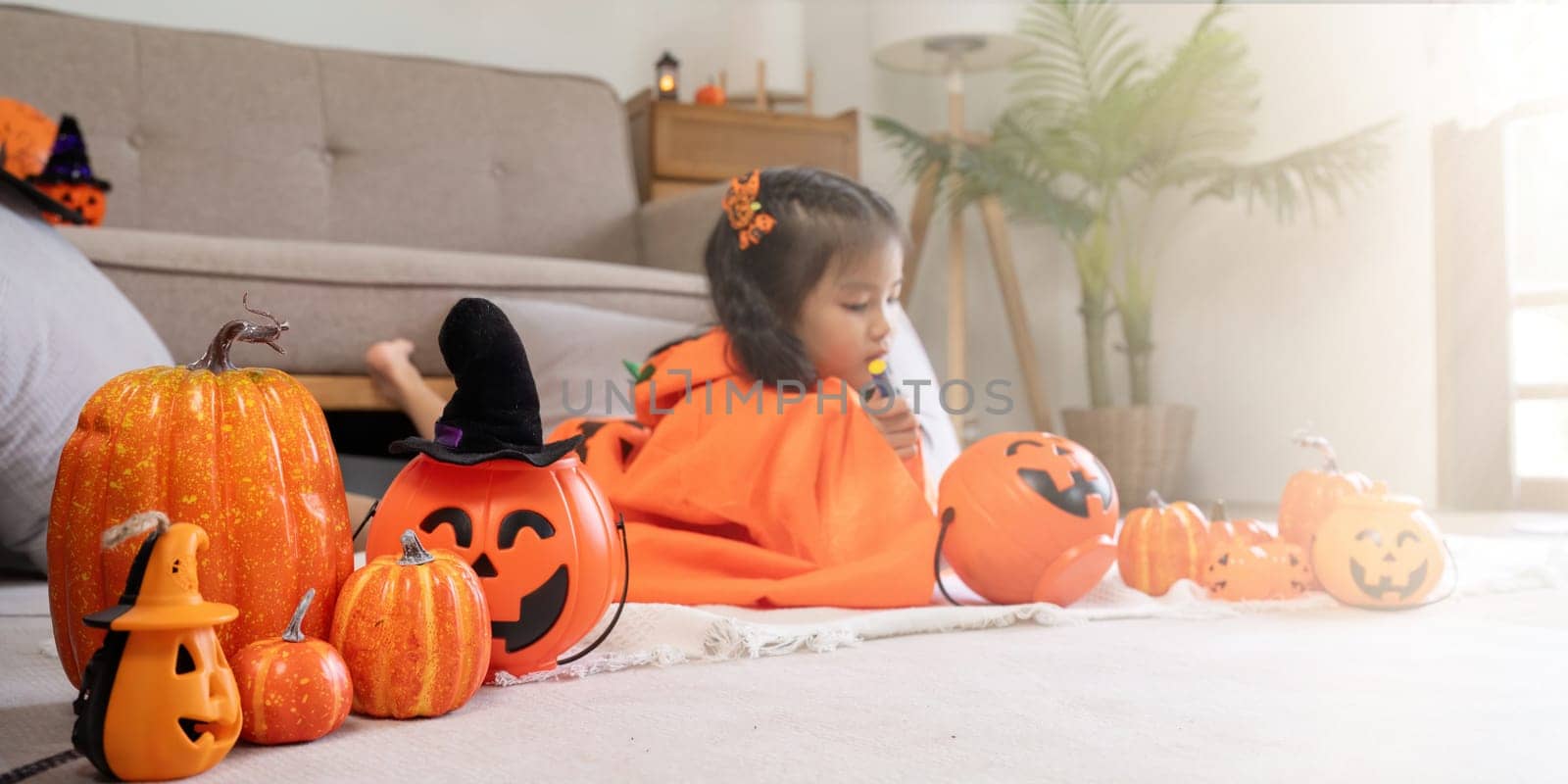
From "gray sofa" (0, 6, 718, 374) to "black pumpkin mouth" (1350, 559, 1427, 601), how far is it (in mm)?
1306

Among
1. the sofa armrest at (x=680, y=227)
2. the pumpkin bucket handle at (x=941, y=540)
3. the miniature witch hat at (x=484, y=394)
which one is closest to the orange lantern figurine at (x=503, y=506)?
the miniature witch hat at (x=484, y=394)

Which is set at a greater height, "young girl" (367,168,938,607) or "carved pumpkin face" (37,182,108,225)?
"carved pumpkin face" (37,182,108,225)

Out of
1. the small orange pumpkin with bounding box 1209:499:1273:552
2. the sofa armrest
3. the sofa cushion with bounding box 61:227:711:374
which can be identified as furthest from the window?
the sofa cushion with bounding box 61:227:711:374

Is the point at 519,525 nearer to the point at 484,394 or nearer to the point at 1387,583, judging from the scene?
the point at 484,394

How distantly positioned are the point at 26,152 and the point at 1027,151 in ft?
6.84

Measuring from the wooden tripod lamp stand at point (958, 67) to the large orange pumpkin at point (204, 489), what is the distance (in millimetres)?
2434

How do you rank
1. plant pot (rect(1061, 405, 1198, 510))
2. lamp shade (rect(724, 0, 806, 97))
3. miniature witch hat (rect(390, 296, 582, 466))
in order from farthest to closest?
lamp shade (rect(724, 0, 806, 97)) → plant pot (rect(1061, 405, 1198, 510)) → miniature witch hat (rect(390, 296, 582, 466))

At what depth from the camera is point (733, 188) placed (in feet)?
4.49

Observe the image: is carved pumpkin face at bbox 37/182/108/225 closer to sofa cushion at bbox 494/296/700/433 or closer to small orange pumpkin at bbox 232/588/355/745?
sofa cushion at bbox 494/296/700/433

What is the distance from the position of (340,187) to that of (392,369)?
0.92 m

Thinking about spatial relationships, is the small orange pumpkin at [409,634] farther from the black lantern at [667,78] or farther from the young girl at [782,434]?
the black lantern at [667,78]

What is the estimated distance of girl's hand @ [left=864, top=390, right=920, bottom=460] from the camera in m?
1.20

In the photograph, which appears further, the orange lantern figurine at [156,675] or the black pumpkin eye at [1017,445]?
the black pumpkin eye at [1017,445]

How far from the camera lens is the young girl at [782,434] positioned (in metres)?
1.12
